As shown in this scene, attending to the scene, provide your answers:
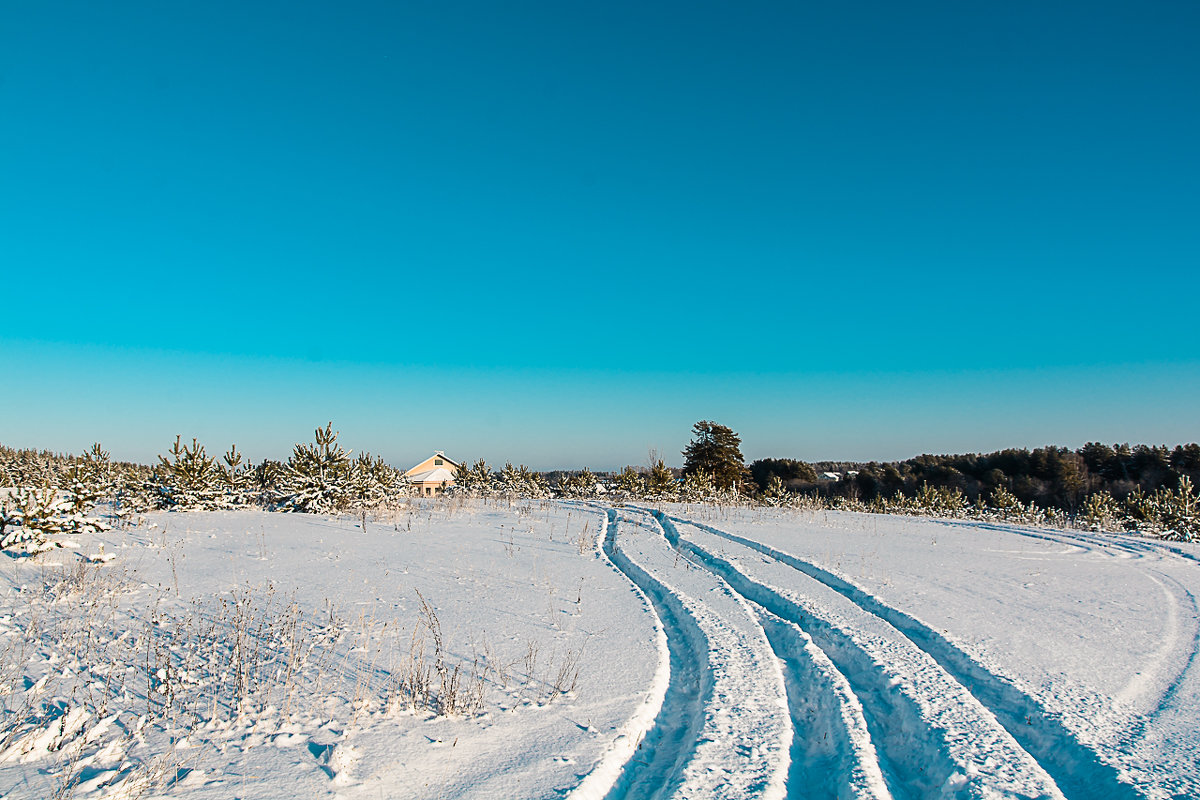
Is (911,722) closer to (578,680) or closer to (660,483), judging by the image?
(578,680)

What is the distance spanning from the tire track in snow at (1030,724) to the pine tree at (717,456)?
109 ft

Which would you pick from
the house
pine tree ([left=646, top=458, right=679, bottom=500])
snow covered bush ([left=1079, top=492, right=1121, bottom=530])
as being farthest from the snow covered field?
the house

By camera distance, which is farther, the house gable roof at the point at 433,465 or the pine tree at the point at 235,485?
the house gable roof at the point at 433,465

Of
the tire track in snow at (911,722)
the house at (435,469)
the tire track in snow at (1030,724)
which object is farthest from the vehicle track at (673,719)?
the house at (435,469)

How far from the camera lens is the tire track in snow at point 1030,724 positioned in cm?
322

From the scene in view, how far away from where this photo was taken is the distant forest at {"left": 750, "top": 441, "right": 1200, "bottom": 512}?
40.2 metres

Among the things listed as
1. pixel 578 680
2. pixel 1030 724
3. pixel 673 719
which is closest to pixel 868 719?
pixel 1030 724

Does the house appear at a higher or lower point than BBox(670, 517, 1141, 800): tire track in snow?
higher

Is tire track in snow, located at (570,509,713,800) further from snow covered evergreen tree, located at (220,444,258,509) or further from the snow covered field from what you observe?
snow covered evergreen tree, located at (220,444,258,509)

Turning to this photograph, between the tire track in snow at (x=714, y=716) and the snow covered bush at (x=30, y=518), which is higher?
the snow covered bush at (x=30, y=518)

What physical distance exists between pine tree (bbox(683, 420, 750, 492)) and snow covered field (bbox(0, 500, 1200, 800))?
30.5 m

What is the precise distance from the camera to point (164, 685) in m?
3.95

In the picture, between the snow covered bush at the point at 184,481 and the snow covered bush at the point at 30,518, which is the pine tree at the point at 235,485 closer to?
the snow covered bush at the point at 184,481

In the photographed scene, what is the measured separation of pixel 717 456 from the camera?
3953 centimetres
